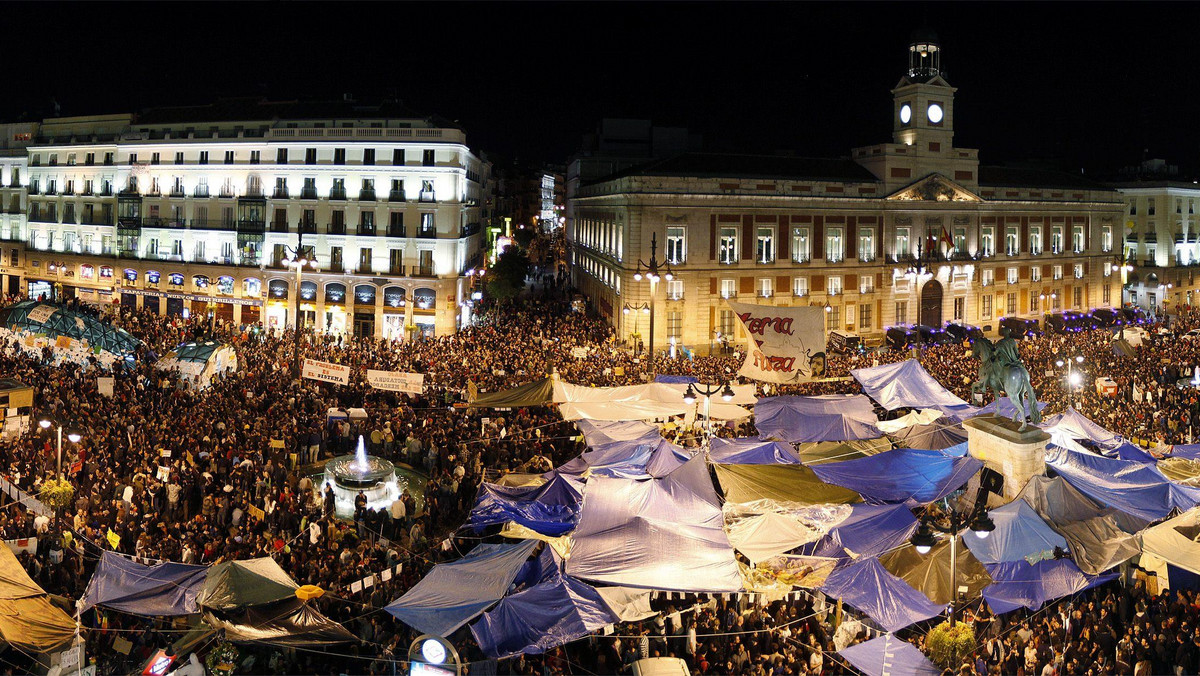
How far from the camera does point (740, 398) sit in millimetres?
23922

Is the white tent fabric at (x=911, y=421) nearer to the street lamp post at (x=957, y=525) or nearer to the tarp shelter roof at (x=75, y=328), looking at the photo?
the street lamp post at (x=957, y=525)

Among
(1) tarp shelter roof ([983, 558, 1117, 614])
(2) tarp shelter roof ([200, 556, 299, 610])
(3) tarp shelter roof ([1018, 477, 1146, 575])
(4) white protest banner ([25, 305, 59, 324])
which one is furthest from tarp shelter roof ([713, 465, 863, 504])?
(4) white protest banner ([25, 305, 59, 324])

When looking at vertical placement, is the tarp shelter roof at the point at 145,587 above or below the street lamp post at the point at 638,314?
below

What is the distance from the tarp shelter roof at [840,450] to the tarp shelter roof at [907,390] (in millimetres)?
2158

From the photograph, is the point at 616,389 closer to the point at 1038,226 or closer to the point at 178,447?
the point at 178,447

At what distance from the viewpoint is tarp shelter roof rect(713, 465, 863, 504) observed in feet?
53.3

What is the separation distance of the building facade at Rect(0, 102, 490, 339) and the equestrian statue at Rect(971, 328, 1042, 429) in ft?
101

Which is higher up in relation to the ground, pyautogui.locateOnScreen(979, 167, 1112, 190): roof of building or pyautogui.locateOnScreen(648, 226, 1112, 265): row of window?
pyautogui.locateOnScreen(979, 167, 1112, 190): roof of building

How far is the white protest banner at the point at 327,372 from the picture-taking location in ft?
82.5

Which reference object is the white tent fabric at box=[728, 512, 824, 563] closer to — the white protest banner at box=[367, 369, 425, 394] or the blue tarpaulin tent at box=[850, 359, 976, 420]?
the blue tarpaulin tent at box=[850, 359, 976, 420]

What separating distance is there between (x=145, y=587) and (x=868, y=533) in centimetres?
1066

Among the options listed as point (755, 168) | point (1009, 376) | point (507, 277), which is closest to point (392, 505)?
point (1009, 376)

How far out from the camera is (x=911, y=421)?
22547mm

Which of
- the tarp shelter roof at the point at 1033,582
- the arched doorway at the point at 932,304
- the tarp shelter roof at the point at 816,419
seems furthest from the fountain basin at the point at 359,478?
the arched doorway at the point at 932,304
